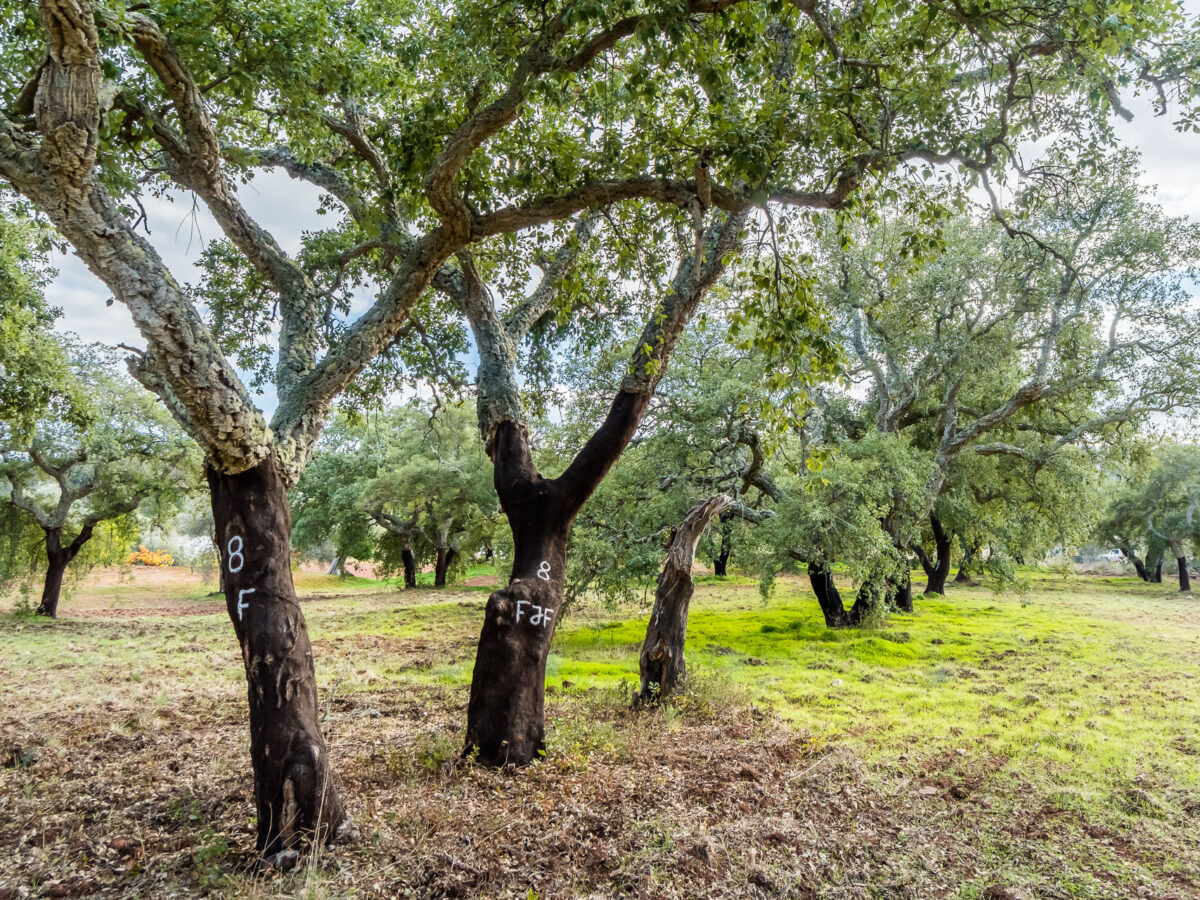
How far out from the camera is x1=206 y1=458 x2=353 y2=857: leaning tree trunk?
3.78 m

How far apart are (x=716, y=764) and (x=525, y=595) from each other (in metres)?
2.26

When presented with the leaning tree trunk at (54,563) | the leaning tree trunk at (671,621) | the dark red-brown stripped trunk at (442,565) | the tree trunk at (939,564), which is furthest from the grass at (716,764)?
the dark red-brown stripped trunk at (442,565)

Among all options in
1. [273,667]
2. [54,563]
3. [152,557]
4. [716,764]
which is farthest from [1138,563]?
[152,557]

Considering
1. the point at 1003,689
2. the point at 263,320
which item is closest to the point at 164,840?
the point at 263,320

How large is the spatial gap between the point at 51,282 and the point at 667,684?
13494 mm

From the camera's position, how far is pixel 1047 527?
60.0ft

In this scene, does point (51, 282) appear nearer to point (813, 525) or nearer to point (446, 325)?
point (446, 325)

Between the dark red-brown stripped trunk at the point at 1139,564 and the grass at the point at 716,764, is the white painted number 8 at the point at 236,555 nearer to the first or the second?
the grass at the point at 716,764

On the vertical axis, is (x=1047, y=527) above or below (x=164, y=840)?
above

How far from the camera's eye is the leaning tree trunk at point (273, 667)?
3777mm

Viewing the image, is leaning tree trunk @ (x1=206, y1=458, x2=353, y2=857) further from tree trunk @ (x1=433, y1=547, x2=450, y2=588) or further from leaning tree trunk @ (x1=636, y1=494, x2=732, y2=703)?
tree trunk @ (x1=433, y1=547, x2=450, y2=588)

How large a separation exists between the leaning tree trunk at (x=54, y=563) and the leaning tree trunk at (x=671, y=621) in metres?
20.4

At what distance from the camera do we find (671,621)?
7.77 metres

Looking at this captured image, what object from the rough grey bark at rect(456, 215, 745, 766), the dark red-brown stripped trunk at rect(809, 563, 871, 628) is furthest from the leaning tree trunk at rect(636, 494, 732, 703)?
the dark red-brown stripped trunk at rect(809, 563, 871, 628)
